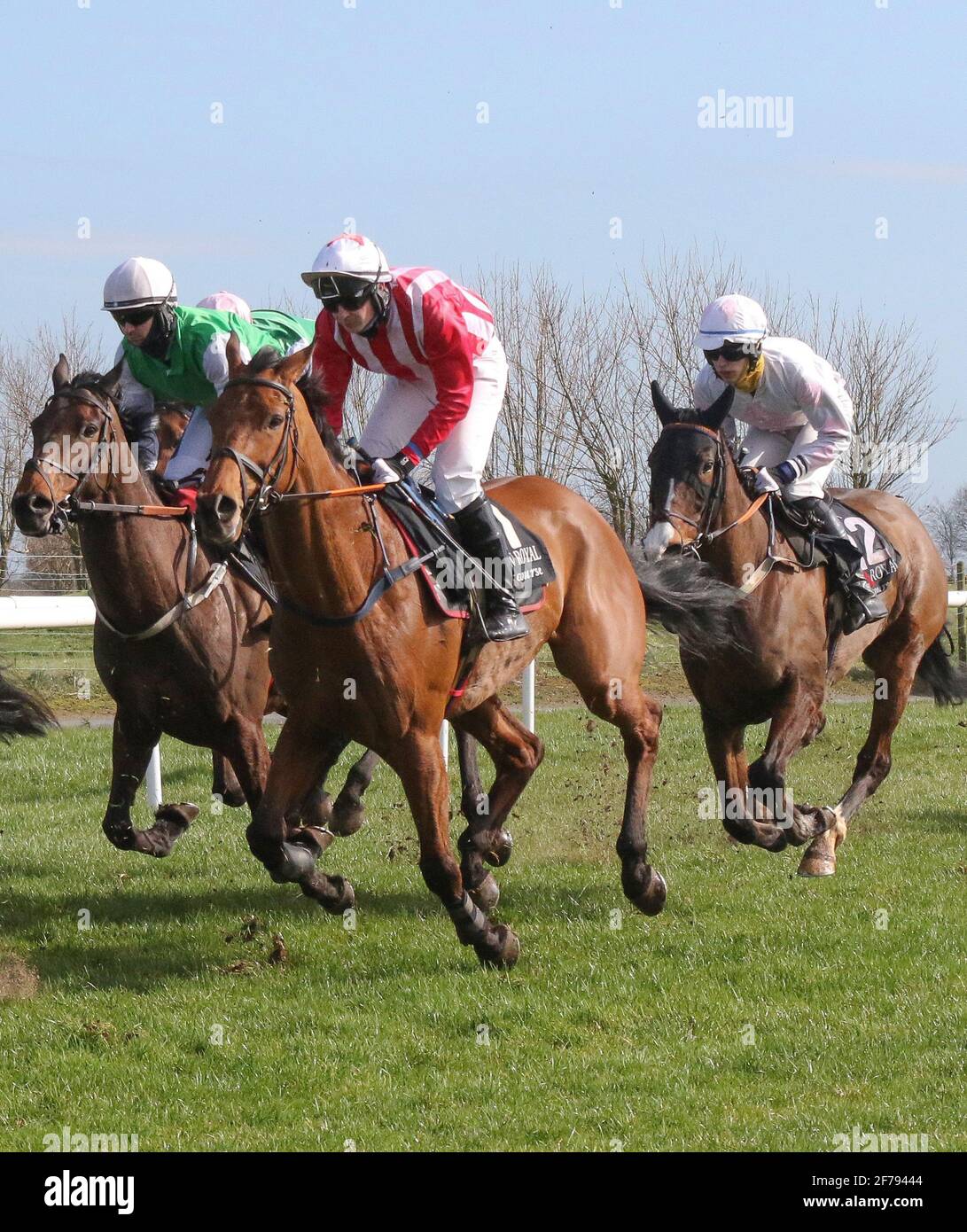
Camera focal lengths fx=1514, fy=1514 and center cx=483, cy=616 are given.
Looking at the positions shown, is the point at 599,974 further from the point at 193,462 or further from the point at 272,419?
the point at 193,462

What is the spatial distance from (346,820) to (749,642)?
2105mm

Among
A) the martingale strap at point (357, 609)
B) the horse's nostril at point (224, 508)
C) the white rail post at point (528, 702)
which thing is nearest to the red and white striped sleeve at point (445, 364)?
the martingale strap at point (357, 609)

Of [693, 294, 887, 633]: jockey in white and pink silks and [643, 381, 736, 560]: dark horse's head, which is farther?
[693, 294, 887, 633]: jockey in white and pink silks

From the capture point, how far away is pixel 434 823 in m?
5.08

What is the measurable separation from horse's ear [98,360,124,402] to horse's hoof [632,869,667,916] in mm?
2777

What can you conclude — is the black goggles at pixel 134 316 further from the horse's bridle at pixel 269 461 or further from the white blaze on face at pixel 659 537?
the white blaze on face at pixel 659 537

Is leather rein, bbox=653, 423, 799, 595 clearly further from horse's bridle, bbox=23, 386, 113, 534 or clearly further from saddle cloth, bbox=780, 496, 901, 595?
horse's bridle, bbox=23, 386, 113, 534

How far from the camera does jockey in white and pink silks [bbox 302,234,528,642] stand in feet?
16.4

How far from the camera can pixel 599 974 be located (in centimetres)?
526

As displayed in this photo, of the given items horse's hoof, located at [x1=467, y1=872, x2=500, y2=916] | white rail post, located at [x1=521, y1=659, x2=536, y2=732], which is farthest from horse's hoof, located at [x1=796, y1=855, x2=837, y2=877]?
white rail post, located at [x1=521, y1=659, x2=536, y2=732]

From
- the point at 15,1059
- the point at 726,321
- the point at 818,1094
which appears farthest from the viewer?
the point at 726,321
